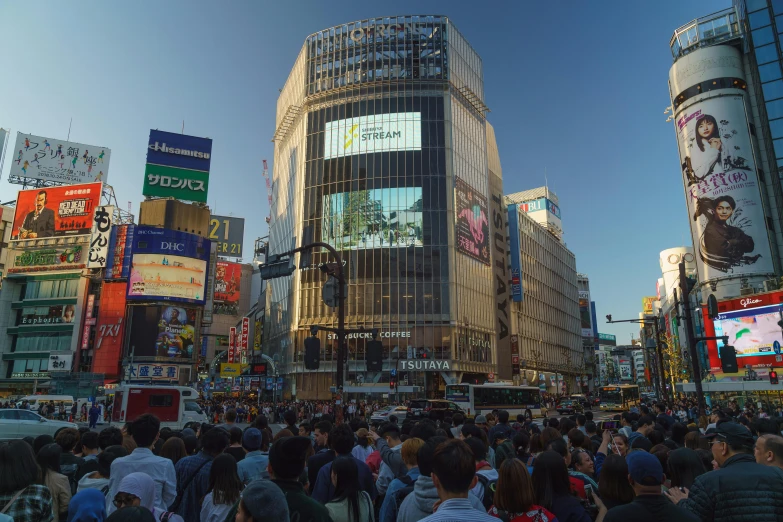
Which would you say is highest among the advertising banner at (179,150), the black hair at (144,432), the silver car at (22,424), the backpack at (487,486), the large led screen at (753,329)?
the advertising banner at (179,150)

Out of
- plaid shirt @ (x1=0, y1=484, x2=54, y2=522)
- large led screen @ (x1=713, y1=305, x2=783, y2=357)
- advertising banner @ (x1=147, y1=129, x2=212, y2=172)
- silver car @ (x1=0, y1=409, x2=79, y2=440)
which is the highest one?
advertising banner @ (x1=147, y1=129, x2=212, y2=172)

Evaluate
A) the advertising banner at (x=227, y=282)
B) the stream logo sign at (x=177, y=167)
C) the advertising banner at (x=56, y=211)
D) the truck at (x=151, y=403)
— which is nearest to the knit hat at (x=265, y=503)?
the truck at (x=151, y=403)

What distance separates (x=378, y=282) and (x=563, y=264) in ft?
200

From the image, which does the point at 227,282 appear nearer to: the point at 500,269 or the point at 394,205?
the point at 394,205

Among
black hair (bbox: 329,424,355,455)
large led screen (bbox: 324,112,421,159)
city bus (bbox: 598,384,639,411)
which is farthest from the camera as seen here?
large led screen (bbox: 324,112,421,159)

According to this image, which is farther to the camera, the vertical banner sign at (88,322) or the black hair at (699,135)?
the vertical banner sign at (88,322)

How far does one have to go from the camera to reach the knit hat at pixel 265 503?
3.30 metres

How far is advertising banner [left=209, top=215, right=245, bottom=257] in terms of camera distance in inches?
4377

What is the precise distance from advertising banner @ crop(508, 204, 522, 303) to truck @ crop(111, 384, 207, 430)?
190 ft

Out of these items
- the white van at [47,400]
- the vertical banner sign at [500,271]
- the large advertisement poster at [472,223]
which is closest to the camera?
the white van at [47,400]

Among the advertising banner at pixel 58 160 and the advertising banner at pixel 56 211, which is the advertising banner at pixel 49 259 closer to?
the advertising banner at pixel 56 211

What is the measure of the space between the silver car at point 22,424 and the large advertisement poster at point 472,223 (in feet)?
167

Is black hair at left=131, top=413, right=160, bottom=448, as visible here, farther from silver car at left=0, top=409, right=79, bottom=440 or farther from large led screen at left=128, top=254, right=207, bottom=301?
large led screen at left=128, top=254, right=207, bottom=301

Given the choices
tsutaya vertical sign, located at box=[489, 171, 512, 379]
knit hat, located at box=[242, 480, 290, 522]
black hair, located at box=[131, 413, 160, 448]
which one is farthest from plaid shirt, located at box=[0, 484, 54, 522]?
tsutaya vertical sign, located at box=[489, 171, 512, 379]
